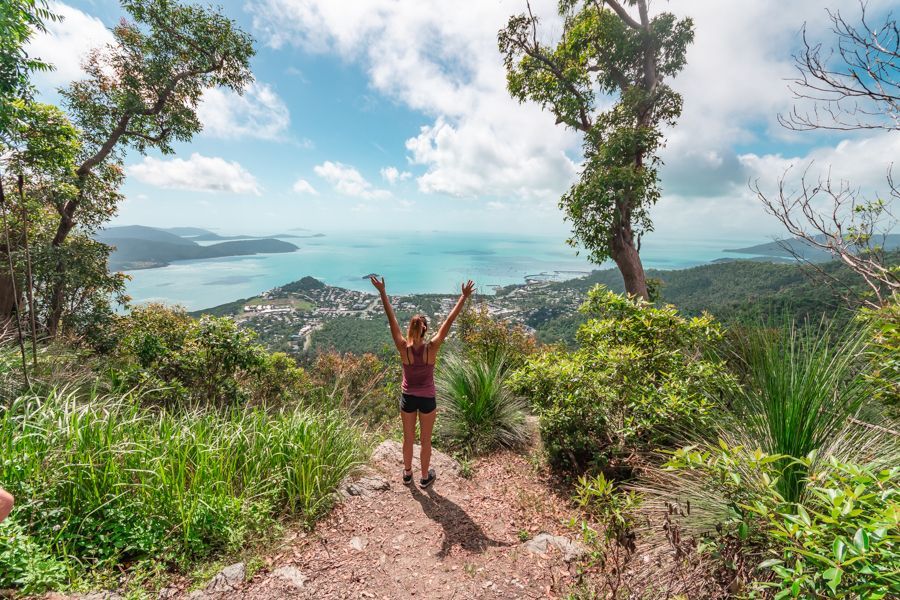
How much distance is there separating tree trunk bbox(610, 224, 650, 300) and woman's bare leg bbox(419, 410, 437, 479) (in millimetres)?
5644

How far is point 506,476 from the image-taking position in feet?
13.1

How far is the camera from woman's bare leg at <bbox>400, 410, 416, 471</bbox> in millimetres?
3383

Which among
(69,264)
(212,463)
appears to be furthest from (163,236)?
(212,463)

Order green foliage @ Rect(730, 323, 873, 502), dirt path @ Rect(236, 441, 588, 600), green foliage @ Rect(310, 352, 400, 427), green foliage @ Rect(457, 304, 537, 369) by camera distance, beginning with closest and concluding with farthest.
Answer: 1. green foliage @ Rect(730, 323, 873, 502)
2. dirt path @ Rect(236, 441, 588, 600)
3. green foliage @ Rect(457, 304, 537, 369)
4. green foliage @ Rect(310, 352, 400, 427)

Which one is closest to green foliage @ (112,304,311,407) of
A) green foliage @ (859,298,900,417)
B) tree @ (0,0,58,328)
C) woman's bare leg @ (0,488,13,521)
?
tree @ (0,0,58,328)

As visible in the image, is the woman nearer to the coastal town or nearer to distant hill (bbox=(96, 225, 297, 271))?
the coastal town

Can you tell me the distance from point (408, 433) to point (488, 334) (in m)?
4.20

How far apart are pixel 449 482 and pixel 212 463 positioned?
2.31m

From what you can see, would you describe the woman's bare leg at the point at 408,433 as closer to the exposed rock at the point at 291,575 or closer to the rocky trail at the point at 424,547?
the rocky trail at the point at 424,547

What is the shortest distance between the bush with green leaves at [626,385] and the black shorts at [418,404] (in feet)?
3.68

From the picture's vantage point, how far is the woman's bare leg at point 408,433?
3.38 meters

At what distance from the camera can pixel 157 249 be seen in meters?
93.8

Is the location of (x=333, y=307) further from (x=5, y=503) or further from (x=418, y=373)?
(x=5, y=503)

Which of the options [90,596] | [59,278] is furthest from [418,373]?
[59,278]
